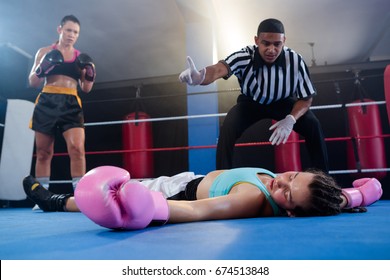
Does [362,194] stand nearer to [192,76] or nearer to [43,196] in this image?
[192,76]

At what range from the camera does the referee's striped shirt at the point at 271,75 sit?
1928mm

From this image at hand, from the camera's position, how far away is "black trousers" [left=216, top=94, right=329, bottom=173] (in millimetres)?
1890

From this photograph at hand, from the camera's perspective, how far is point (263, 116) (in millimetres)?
2025

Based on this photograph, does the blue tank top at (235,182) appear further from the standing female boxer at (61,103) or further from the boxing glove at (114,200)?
the standing female boxer at (61,103)

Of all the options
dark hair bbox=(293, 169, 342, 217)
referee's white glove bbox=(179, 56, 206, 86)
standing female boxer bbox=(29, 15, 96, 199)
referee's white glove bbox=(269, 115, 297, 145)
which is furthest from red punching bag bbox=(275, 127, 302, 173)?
dark hair bbox=(293, 169, 342, 217)

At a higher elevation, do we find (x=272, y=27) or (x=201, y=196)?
(x=272, y=27)

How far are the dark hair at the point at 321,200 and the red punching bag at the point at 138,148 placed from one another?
8.13ft

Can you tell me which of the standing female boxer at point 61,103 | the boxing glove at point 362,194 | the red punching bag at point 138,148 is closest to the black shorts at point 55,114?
the standing female boxer at point 61,103

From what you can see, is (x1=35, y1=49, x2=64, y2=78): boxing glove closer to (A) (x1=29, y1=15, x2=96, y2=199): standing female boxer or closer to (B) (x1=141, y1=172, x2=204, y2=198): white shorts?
(A) (x1=29, y1=15, x2=96, y2=199): standing female boxer

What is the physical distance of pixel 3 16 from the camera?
373 centimetres

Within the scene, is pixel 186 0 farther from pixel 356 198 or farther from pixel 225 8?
pixel 356 198

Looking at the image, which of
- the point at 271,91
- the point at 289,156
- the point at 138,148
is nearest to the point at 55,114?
the point at 138,148

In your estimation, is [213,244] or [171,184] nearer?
[213,244]

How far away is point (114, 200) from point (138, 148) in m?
2.78
